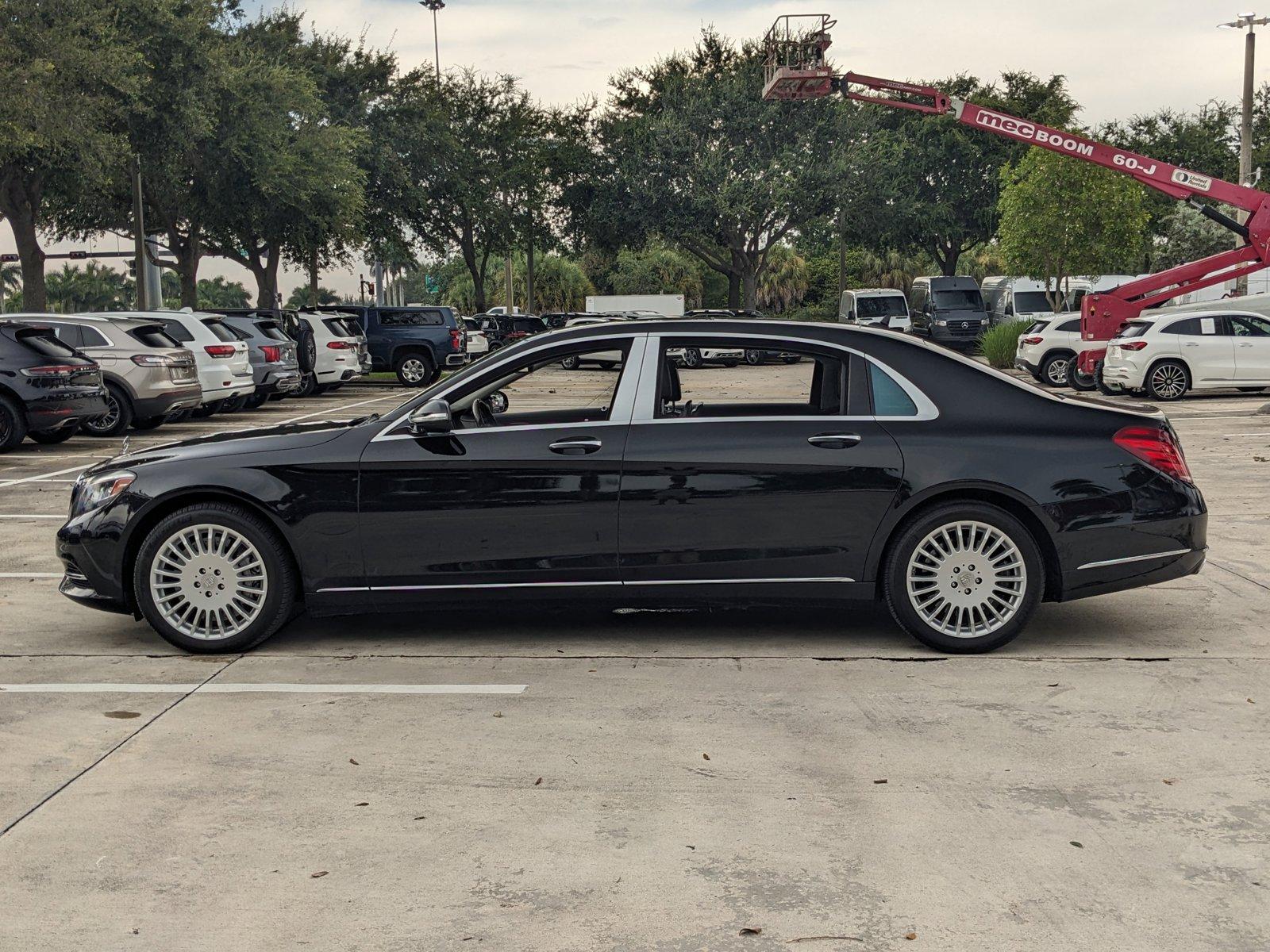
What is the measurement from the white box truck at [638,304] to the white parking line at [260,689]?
51208 mm

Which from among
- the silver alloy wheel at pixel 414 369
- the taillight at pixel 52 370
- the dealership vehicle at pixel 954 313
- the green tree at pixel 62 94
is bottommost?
the silver alloy wheel at pixel 414 369

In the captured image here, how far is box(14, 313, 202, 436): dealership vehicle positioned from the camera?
65.2ft

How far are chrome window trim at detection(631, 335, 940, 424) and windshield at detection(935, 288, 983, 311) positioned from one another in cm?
4199

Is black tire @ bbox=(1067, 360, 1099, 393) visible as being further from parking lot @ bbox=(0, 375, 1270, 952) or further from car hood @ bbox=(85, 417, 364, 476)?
car hood @ bbox=(85, 417, 364, 476)

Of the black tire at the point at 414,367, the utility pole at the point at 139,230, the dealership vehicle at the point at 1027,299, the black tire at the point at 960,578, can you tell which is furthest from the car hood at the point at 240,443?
the dealership vehicle at the point at 1027,299

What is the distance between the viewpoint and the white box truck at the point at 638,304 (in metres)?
58.4

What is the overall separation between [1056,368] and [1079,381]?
63 centimetres

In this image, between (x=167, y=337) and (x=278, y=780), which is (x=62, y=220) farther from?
(x=278, y=780)

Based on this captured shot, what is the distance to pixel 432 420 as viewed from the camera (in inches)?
269

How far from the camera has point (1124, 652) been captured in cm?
693

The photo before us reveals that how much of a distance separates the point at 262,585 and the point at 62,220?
39.9 meters

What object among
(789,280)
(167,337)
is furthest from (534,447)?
(789,280)

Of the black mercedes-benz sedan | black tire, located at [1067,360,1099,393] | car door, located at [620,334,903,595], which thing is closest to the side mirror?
the black mercedes-benz sedan

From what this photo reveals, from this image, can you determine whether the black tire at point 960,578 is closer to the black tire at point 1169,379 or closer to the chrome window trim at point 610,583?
the chrome window trim at point 610,583
